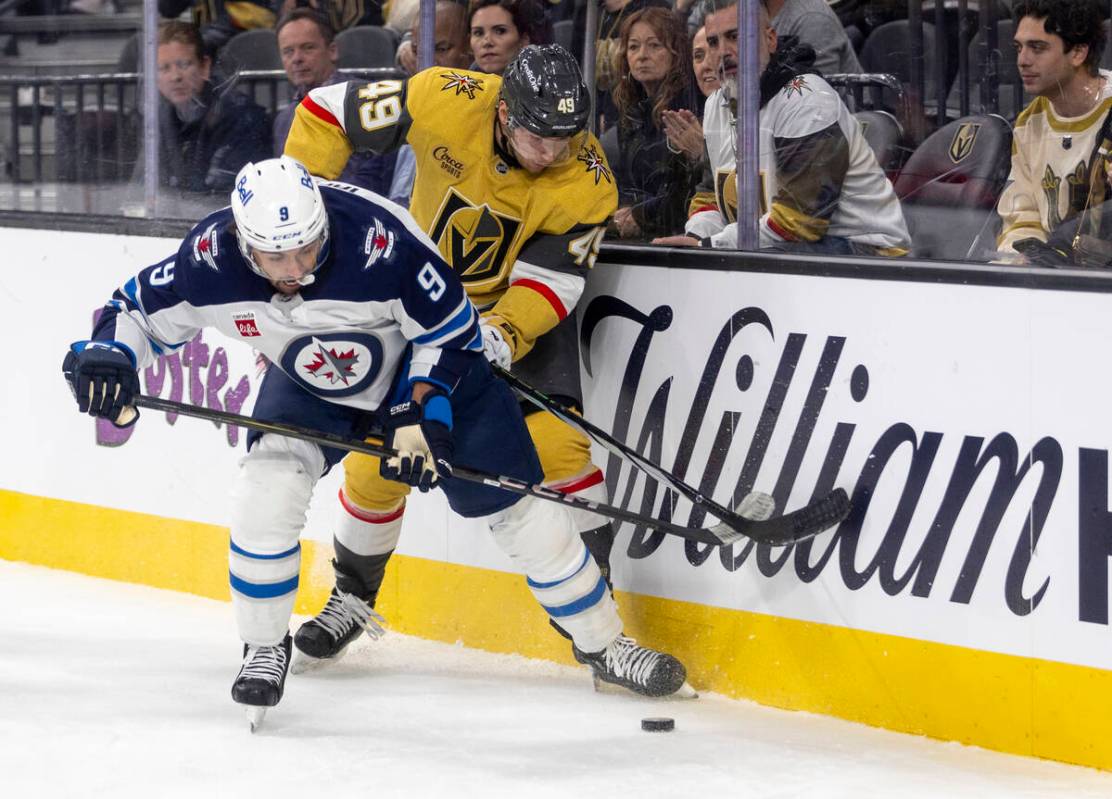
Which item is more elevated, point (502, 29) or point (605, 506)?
point (502, 29)

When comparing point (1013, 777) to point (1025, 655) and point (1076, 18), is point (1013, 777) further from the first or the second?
point (1076, 18)

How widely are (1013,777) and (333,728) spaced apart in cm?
131

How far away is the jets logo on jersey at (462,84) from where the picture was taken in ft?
12.2

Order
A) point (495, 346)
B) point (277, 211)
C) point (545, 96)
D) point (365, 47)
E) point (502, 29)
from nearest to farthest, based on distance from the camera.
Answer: point (277, 211) → point (545, 96) → point (495, 346) → point (502, 29) → point (365, 47)

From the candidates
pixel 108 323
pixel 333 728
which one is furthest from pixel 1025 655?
pixel 108 323

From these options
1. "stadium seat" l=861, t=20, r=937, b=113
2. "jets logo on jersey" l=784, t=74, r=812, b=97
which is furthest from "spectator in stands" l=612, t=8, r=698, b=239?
"stadium seat" l=861, t=20, r=937, b=113

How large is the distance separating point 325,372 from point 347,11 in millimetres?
1372

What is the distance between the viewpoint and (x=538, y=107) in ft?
11.3

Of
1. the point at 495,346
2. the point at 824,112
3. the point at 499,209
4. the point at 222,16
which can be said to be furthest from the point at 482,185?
the point at 222,16

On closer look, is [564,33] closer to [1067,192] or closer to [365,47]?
[365,47]

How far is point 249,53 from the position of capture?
4.62 meters

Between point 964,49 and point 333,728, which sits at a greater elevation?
point 964,49

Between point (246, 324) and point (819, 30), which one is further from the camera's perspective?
point (819, 30)

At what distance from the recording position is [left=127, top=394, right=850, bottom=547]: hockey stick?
10.9ft
